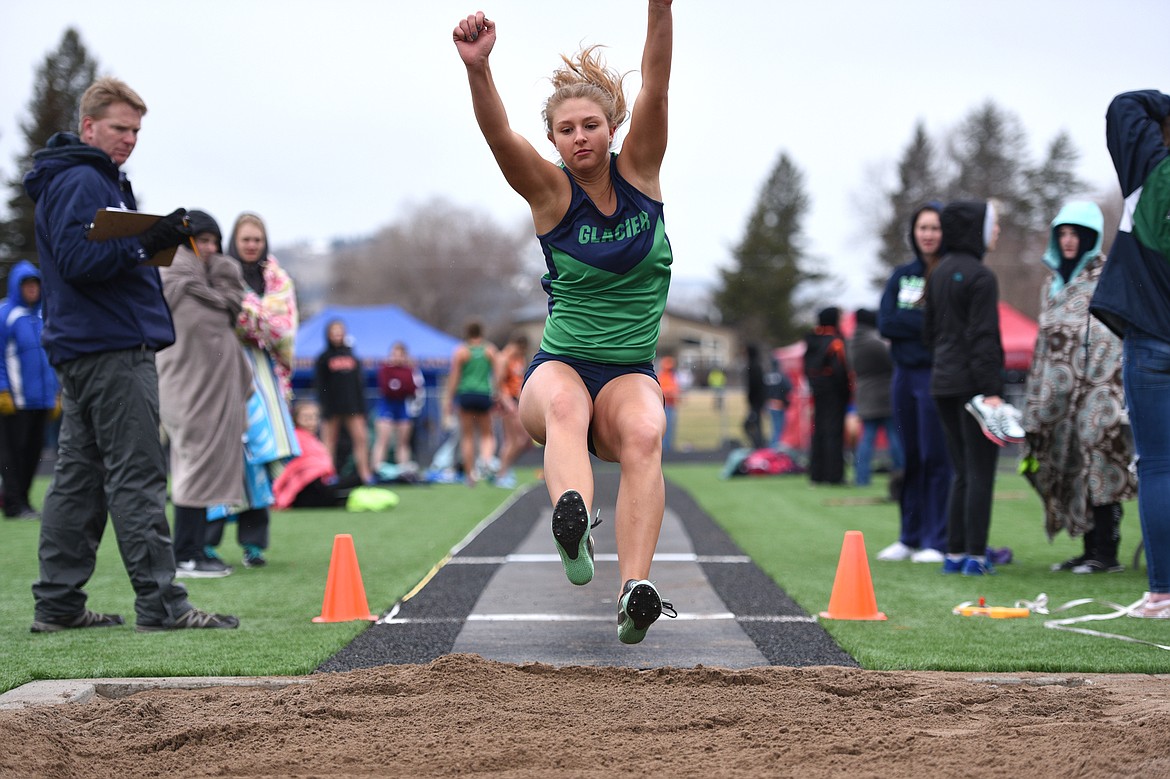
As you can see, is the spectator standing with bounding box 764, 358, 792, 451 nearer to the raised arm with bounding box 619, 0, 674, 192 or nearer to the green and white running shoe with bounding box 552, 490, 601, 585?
the raised arm with bounding box 619, 0, 674, 192

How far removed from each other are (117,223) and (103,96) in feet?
2.30

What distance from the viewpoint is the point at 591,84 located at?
468 cm

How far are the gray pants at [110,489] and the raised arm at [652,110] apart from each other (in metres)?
2.46

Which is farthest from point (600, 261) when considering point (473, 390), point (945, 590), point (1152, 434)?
point (473, 390)

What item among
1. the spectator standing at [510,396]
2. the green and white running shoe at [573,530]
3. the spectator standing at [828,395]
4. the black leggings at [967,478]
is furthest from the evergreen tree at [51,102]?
the green and white running shoe at [573,530]

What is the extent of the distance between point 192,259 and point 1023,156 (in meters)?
64.8

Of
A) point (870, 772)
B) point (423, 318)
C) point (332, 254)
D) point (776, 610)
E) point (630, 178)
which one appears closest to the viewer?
point (870, 772)

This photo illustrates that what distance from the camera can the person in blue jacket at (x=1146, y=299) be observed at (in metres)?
5.44

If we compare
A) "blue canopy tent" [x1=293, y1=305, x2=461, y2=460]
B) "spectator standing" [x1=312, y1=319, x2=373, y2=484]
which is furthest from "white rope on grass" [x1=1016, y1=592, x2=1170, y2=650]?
"blue canopy tent" [x1=293, y1=305, x2=461, y2=460]

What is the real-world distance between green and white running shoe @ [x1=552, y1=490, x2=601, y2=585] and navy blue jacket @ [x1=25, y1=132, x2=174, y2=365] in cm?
247

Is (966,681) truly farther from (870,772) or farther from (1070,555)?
(1070,555)

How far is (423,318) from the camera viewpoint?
2881 inches

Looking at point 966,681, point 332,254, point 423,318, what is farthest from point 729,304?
point 966,681

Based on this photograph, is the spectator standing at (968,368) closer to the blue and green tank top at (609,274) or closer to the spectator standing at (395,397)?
the blue and green tank top at (609,274)
